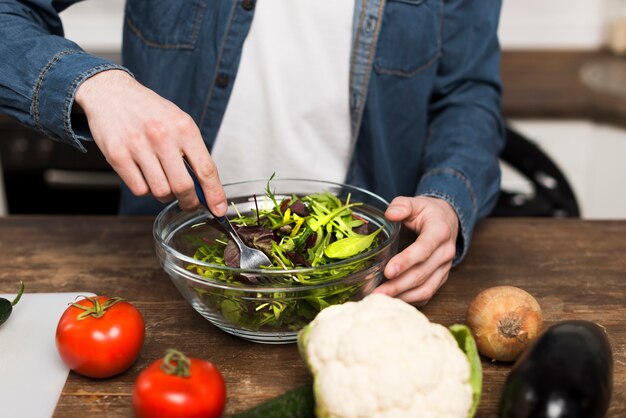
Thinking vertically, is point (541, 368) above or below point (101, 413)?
above

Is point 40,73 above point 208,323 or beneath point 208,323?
above

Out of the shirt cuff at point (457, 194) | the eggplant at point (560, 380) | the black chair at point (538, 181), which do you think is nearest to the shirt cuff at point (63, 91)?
the shirt cuff at point (457, 194)

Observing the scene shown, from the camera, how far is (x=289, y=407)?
836 mm

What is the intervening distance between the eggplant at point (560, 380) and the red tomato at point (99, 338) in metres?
0.49

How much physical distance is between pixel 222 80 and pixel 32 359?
2.46ft

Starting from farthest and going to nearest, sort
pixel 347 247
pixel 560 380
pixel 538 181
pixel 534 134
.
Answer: pixel 534 134, pixel 538 181, pixel 347 247, pixel 560 380

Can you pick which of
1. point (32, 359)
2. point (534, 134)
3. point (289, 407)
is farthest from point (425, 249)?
point (534, 134)

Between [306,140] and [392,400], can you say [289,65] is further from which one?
[392,400]

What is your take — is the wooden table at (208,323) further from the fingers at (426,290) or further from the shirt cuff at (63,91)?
the shirt cuff at (63,91)

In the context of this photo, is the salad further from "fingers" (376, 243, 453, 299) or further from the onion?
the onion

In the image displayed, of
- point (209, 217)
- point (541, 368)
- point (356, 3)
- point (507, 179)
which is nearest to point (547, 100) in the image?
point (507, 179)

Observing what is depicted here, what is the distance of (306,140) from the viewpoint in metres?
1.62

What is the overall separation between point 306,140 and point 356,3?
33 cm

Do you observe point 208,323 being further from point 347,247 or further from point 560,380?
point 560,380
